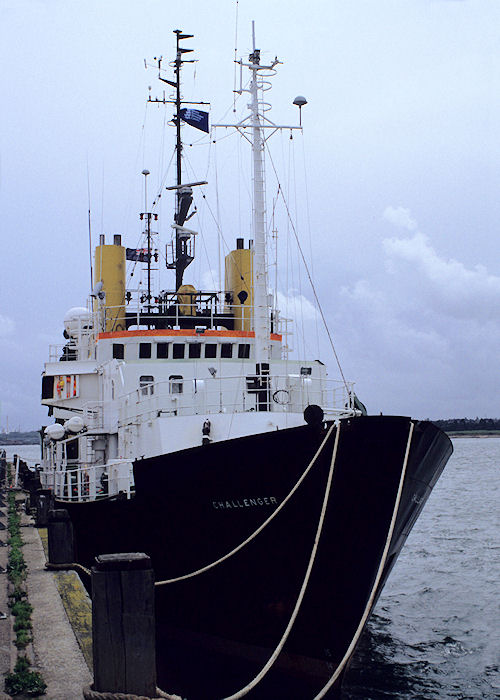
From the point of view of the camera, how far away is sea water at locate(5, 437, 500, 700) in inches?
595

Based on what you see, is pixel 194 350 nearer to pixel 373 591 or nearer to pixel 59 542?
pixel 59 542

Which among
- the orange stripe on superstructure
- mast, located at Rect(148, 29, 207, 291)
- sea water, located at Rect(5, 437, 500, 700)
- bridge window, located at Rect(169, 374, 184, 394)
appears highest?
mast, located at Rect(148, 29, 207, 291)

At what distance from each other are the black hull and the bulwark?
2cm

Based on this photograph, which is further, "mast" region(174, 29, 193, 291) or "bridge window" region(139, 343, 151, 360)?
"mast" region(174, 29, 193, 291)

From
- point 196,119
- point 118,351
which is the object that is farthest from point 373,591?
point 196,119

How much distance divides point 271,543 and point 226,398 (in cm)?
643

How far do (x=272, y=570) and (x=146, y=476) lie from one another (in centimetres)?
342

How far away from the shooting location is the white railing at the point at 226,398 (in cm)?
1606

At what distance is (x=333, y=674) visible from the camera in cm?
1181

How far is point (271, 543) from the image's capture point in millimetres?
12383

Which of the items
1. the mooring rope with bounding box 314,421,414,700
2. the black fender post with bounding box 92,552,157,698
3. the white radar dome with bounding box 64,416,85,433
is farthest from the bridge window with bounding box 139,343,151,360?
the black fender post with bounding box 92,552,157,698

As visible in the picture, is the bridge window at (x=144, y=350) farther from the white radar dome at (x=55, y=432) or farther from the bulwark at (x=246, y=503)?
the bulwark at (x=246, y=503)

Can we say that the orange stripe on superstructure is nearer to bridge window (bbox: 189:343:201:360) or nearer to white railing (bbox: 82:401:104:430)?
bridge window (bbox: 189:343:201:360)

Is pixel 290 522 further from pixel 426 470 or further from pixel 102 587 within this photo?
pixel 102 587
